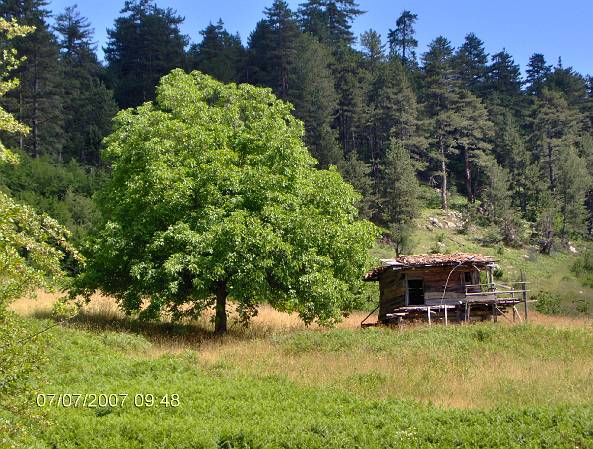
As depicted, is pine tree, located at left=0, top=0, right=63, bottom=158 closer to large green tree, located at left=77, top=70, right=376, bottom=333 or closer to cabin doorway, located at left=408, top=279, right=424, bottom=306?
large green tree, located at left=77, top=70, right=376, bottom=333

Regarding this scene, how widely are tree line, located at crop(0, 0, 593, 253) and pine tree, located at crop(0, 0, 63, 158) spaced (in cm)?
14

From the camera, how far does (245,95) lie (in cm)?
2739

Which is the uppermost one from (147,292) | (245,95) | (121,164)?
(245,95)

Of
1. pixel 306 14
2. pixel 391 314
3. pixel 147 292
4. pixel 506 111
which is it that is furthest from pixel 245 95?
pixel 306 14

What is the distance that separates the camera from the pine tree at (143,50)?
67625 mm

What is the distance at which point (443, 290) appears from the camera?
29219 mm

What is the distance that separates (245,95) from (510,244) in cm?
4301

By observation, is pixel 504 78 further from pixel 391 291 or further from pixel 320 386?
pixel 320 386

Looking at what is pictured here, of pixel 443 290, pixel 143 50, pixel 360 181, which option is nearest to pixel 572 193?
pixel 360 181

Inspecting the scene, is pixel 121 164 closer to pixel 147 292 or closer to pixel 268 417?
pixel 147 292

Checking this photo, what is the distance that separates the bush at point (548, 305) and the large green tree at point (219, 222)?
56.5 feet

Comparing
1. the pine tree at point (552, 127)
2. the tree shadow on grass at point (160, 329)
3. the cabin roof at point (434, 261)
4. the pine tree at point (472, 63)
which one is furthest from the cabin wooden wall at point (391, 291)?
the pine tree at point (472, 63)

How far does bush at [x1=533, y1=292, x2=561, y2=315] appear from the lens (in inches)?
1436

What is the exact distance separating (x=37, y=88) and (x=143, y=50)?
49.7ft
